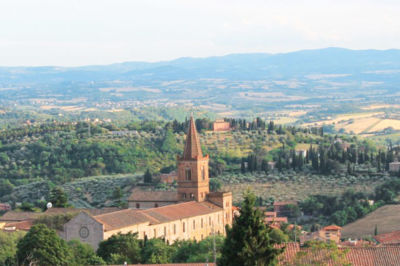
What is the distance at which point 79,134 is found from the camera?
15738cm

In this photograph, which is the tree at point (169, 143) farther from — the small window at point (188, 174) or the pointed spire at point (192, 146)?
the small window at point (188, 174)

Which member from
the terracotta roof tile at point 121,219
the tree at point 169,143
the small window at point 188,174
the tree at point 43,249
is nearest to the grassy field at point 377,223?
the small window at point 188,174

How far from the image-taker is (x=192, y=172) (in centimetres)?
9131

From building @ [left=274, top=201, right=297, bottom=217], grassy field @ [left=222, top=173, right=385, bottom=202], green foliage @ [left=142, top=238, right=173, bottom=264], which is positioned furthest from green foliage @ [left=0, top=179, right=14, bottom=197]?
green foliage @ [left=142, top=238, right=173, bottom=264]

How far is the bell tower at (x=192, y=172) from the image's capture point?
91.1 m

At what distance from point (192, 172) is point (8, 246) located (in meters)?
28.0

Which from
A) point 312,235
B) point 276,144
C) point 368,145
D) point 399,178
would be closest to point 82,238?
point 312,235

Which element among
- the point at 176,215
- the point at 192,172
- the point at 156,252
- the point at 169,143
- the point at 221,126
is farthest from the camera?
the point at 221,126

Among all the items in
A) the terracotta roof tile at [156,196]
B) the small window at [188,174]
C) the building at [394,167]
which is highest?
the small window at [188,174]

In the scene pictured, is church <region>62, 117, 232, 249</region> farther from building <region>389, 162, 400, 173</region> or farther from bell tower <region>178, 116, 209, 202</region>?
building <region>389, 162, 400, 173</region>

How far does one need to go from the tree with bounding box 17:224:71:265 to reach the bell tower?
32.1 m

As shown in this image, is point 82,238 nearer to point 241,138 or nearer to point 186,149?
point 186,149

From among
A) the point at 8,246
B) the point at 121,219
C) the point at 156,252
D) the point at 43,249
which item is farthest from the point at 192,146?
the point at 43,249

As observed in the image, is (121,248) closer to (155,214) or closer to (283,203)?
(155,214)
